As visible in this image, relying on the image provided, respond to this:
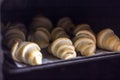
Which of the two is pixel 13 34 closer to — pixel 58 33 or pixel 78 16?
pixel 58 33

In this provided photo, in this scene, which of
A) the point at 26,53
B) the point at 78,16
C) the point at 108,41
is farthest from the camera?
the point at 78,16

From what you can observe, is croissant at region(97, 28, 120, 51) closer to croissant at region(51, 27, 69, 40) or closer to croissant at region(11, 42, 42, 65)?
croissant at region(51, 27, 69, 40)

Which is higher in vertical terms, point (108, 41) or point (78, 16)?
point (78, 16)

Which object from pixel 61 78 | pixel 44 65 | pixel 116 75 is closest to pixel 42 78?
pixel 61 78

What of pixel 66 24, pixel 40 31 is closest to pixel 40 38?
pixel 40 31

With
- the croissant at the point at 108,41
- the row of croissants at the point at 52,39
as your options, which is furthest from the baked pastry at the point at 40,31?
the croissant at the point at 108,41

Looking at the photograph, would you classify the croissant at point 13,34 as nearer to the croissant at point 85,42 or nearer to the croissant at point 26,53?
the croissant at point 26,53
